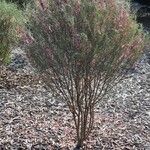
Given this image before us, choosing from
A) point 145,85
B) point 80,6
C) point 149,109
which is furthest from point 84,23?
point 145,85

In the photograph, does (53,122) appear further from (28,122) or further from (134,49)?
(134,49)

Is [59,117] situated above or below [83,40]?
below

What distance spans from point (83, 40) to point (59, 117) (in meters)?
1.95

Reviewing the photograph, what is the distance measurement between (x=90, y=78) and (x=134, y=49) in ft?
1.82

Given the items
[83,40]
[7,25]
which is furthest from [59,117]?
[7,25]

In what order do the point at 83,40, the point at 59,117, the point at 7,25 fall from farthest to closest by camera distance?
1. the point at 7,25
2. the point at 59,117
3. the point at 83,40

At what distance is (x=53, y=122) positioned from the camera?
6207 millimetres

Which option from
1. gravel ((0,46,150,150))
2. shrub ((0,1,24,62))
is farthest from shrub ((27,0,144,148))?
shrub ((0,1,24,62))

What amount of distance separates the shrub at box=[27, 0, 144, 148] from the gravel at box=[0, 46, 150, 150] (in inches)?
32.8

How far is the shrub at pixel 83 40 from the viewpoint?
4.79 m

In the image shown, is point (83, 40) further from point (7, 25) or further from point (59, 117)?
point (7, 25)

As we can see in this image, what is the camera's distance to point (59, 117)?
639cm

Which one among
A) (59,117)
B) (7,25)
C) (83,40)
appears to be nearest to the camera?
(83,40)

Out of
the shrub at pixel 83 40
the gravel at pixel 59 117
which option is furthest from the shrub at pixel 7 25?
the shrub at pixel 83 40
